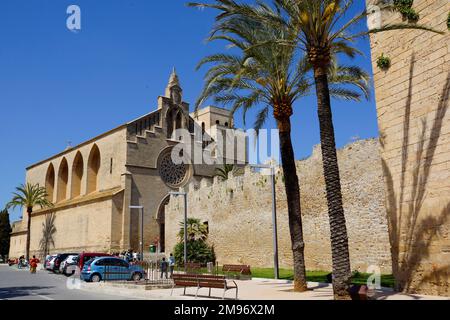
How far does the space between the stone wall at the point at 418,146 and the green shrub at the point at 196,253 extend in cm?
1966

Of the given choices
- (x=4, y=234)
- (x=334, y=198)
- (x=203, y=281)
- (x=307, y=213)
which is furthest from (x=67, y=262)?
(x=4, y=234)

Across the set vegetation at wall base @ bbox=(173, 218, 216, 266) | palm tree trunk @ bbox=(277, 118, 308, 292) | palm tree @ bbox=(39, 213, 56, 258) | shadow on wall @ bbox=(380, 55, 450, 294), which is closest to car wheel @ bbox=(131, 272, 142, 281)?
palm tree trunk @ bbox=(277, 118, 308, 292)

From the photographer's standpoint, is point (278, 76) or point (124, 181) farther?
point (124, 181)

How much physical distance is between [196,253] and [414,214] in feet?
67.7

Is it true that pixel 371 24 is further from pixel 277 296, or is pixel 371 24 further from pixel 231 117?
pixel 277 296

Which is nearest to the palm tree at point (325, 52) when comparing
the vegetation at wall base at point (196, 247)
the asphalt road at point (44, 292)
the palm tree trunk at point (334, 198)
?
the palm tree trunk at point (334, 198)

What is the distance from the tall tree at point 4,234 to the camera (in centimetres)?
6244

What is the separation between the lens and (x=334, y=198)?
33.3 ft

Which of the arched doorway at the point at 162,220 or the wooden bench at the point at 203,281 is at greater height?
the arched doorway at the point at 162,220

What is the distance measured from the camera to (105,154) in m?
41.9

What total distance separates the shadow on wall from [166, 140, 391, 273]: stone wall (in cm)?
718

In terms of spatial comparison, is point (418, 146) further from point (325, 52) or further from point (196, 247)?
point (196, 247)

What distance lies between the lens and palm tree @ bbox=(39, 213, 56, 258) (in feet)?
152

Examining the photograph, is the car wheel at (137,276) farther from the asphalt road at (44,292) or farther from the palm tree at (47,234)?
the palm tree at (47,234)
